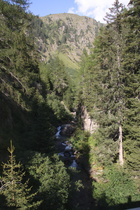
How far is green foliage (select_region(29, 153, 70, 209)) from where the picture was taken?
10.1 meters

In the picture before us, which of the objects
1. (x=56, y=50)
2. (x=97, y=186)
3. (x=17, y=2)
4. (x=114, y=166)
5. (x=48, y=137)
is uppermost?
(x=56, y=50)

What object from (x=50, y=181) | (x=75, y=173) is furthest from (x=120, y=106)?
(x=75, y=173)

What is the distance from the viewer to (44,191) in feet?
33.3

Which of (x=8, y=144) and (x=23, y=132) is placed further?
(x=23, y=132)

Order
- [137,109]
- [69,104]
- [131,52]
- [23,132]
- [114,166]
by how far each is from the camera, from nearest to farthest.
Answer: [137,109] → [131,52] → [114,166] → [23,132] → [69,104]

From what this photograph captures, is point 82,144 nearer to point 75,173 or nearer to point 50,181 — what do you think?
point 75,173

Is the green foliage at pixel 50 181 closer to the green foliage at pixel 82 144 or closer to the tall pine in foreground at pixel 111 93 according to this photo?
the tall pine in foreground at pixel 111 93

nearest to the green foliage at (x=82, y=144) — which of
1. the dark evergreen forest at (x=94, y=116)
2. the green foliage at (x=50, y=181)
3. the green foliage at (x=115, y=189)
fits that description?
the dark evergreen forest at (x=94, y=116)

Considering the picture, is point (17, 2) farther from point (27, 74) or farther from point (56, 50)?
point (56, 50)

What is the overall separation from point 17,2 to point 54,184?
1303 centimetres

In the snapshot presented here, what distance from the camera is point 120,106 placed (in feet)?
49.5

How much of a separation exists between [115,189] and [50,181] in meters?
6.91

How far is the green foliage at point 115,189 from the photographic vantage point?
41.9ft

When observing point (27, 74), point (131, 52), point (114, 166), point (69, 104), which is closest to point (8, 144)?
point (27, 74)
